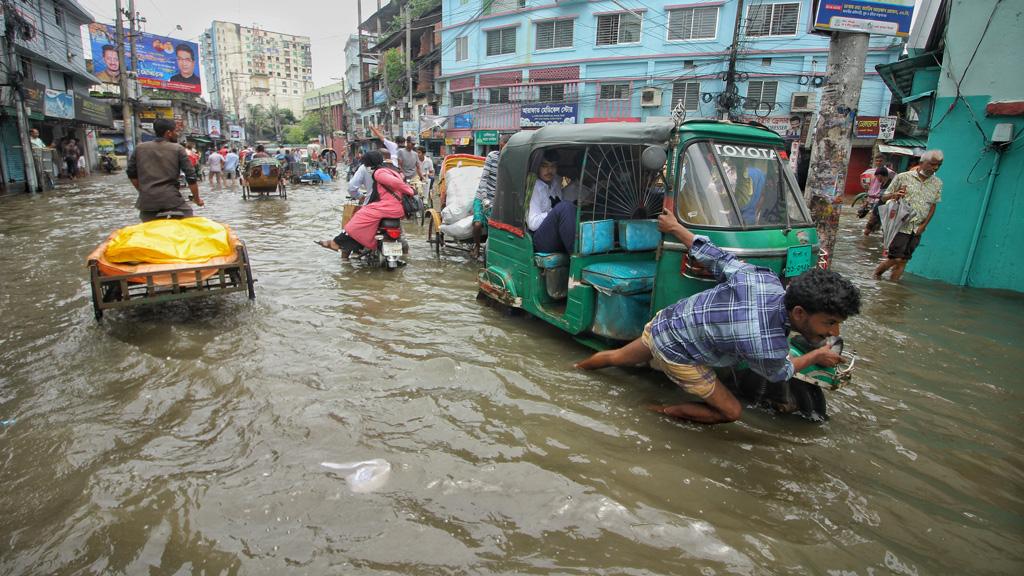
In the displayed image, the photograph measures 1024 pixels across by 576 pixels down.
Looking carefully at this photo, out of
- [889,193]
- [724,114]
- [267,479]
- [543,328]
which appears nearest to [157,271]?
[267,479]

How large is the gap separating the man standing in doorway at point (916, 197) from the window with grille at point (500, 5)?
25380 millimetres

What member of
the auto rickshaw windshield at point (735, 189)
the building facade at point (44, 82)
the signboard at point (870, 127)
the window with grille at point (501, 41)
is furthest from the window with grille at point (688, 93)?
the building facade at point (44, 82)

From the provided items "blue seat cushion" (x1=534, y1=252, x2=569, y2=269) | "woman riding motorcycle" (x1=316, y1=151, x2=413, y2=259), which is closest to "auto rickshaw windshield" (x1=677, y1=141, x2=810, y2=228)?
"blue seat cushion" (x1=534, y1=252, x2=569, y2=269)

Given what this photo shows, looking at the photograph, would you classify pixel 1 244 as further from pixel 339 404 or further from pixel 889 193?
pixel 889 193

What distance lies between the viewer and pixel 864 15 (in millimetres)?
5277

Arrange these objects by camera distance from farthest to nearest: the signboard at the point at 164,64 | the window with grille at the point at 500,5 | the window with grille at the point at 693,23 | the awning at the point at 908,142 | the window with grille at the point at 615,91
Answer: the signboard at the point at 164,64
the window with grille at the point at 500,5
the window with grille at the point at 615,91
the window with grille at the point at 693,23
the awning at the point at 908,142

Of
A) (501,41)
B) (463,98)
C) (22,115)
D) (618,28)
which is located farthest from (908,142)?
(22,115)

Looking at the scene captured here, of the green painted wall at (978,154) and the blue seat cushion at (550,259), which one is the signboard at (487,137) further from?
the blue seat cushion at (550,259)

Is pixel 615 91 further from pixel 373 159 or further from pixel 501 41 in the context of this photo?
pixel 373 159

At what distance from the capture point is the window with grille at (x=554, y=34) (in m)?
27.1

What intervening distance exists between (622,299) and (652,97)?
2323cm

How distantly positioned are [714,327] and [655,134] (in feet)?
5.08

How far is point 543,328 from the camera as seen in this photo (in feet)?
18.3

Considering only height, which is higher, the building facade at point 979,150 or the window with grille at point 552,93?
the window with grille at point 552,93
